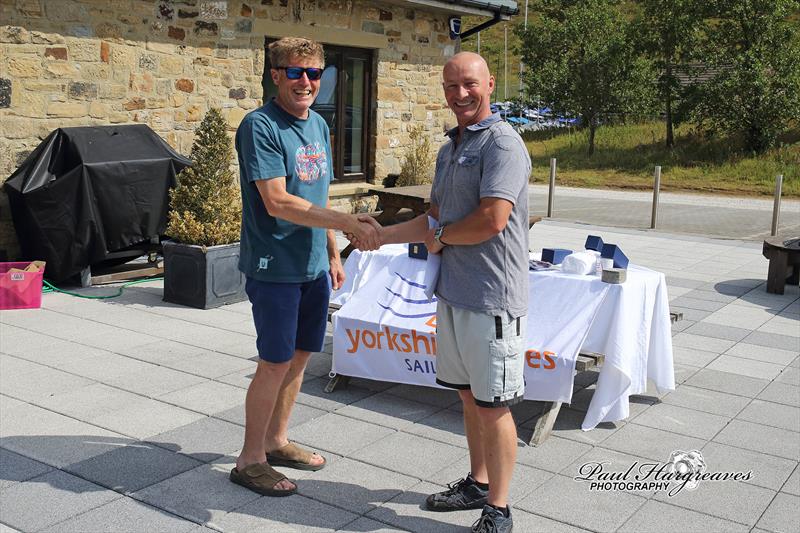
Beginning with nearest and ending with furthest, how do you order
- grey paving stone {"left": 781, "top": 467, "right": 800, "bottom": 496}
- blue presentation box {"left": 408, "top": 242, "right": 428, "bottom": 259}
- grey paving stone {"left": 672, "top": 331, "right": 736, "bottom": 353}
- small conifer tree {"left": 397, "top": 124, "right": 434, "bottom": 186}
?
grey paving stone {"left": 781, "top": 467, "right": 800, "bottom": 496} → blue presentation box {"left": 408, "top": 242, "right": 428, "bottom": 259} → grey paving stone {"left": 672, "top": 331, "right": 736, "bottom": 353} → small conifer tree {"left": 397, "top": 124, "right": 434, "bottom": 186}

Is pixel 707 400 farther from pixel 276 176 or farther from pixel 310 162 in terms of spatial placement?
pixel 276 176

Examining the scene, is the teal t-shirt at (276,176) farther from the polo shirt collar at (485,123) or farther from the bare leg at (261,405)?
the polo shirt collar at (485,123)

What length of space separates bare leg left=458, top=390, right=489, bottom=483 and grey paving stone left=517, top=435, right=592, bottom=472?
0.58 meters

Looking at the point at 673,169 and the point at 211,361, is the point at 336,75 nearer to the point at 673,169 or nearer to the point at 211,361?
the point at 211,361

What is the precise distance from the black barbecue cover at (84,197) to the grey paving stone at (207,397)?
303cm

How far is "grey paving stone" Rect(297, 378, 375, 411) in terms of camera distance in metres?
5.09

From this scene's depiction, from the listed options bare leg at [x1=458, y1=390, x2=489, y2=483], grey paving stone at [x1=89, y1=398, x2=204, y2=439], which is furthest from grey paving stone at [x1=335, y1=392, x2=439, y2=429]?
bare leg at [x1=458, y1=390, x2=489, y2=483]

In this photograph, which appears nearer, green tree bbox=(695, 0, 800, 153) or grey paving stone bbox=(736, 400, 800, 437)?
grey paving stone bbox=(736, 400, 800, 437)

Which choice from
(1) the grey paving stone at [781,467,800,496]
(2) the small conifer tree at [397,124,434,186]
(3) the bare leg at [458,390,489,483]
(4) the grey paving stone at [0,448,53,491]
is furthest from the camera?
(2) the small conifer tree at [397,124,434,186]

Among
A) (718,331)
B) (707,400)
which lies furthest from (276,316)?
(718,331)

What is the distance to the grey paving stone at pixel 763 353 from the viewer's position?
638 centimetres

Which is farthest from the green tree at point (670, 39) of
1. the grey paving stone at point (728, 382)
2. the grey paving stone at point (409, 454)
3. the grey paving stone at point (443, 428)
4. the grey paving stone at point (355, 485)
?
the grey paving stone at point (355, 485)

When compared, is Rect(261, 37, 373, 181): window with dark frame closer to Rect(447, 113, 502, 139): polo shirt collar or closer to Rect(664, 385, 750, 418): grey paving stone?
Rect(664, 385, 750, 418): grey paving stone

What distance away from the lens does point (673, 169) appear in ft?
81.7
